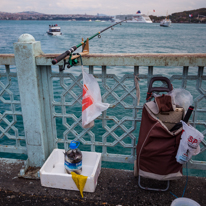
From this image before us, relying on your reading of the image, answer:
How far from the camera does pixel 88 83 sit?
246 cm

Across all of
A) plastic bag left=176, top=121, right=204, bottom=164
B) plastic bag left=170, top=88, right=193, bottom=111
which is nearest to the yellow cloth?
plastic bag left=176, top=121, right=204, bottom=164

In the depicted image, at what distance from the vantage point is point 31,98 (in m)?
2.58

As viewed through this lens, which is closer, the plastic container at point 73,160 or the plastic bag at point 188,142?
the plastic bag at point 188,142

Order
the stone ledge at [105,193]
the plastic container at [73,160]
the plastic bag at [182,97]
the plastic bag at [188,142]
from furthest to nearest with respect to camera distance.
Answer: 1. the plastic container at [73,160]
2. the stone ledge at [105,193]
3. the plastic bag at [182,97]
4. the plastic bag at [188,142]

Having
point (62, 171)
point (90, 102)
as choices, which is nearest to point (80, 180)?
Result: point (62, 171)

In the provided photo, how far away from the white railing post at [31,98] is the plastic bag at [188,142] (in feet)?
5.53

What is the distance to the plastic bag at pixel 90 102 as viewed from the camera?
7.99 ft

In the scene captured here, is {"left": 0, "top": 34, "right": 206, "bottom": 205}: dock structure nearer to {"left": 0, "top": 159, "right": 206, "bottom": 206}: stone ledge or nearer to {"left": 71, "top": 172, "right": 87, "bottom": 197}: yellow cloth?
{"left": 0, "top": 159, "right": 206, "bottom": 206}: stone ledge

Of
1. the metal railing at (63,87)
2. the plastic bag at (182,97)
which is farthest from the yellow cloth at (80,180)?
the plastic bag at (182,97)

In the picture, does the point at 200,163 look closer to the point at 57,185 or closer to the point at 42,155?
the point at 57,185

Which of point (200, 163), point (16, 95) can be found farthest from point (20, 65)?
point (16, 95)

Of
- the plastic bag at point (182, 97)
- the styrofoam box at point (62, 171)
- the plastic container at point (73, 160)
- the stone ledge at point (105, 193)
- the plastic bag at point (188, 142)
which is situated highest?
the plastic bag at point (182, 97)

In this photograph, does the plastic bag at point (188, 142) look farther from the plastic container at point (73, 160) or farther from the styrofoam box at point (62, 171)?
the plastic container at point (73, 160)

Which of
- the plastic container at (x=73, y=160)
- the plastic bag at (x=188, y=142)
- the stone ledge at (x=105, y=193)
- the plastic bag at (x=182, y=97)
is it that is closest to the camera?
the plastic bag at (x=188, y=142)
